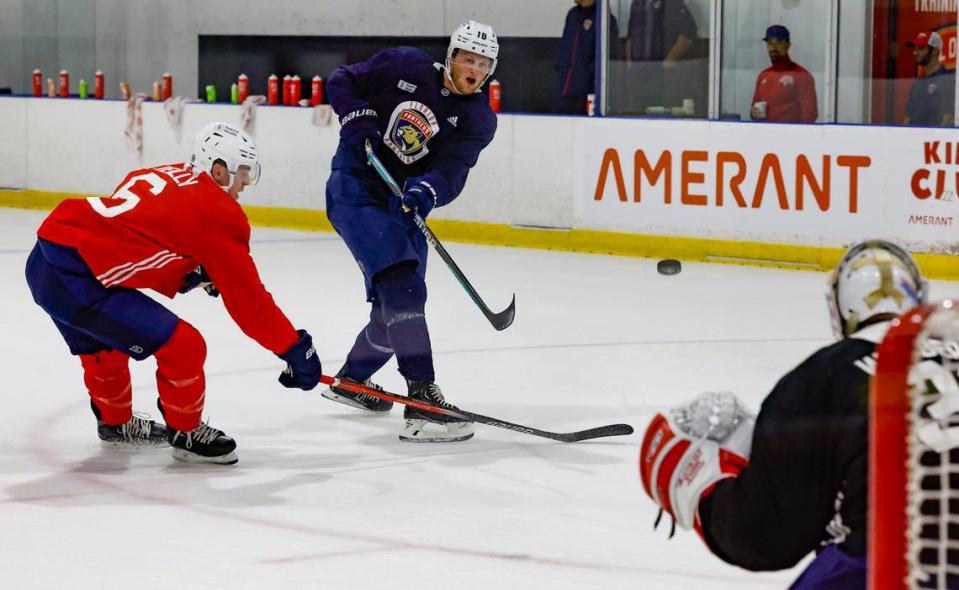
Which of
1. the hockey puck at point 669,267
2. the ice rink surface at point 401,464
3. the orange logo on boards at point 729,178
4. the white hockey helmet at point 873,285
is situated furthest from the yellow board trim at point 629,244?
the white hockey helmet at point 873,285

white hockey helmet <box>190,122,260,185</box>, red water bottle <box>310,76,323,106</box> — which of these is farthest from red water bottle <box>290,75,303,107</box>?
white hockey helmet <box>190,122,260,185</box>

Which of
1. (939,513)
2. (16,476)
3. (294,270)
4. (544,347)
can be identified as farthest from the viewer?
(294,270)

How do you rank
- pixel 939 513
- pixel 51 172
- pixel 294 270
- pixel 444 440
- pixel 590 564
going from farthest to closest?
pixel 51 172 < pixel 294 270 < pixel 444 440 < pixel 590 564 < pixel 939 513

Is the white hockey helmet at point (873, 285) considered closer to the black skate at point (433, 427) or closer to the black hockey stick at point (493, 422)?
the black hockey stick at point (493, 422)

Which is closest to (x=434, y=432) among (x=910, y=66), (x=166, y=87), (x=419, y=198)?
(x=419, y=198)

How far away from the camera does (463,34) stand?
4.22 meters

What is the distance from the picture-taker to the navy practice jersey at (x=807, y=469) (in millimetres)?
1628

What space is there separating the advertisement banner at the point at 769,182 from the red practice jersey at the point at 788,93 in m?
0.12

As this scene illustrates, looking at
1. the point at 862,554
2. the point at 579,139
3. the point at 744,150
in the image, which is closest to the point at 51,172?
the point at 579,139

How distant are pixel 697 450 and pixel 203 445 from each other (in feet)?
7.12

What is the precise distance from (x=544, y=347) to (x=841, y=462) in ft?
12.6

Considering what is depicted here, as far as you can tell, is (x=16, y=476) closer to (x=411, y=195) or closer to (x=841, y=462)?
(x=411, y=195)

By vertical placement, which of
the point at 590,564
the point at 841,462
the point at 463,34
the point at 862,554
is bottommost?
the point at 590,564

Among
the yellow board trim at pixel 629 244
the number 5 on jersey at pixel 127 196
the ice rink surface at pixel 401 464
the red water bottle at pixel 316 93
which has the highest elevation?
the red water bottle at pixel 316 93
